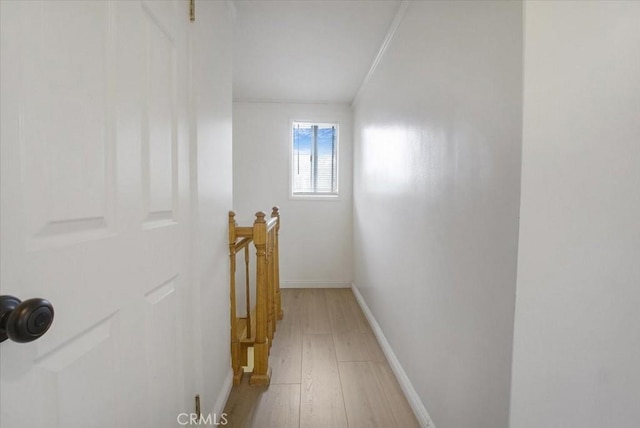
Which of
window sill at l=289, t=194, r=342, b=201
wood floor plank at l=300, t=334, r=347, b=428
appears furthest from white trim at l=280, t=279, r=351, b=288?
wood floor plank at l=300, t=334, r=347, b=428

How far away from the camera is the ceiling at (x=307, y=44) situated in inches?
79.5

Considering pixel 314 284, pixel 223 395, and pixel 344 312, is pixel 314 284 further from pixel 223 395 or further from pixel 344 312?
pixel 223 395

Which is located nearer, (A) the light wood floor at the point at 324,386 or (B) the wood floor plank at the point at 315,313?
(A) the light wood floor at the point at 324,386

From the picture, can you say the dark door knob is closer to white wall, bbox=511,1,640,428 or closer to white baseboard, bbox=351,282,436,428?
white wall, bbox=511,1,640,428

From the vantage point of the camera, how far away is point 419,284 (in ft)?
5.39

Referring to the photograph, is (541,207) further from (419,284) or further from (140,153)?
(140,153)

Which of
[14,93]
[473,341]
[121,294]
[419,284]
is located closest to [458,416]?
[473,341]

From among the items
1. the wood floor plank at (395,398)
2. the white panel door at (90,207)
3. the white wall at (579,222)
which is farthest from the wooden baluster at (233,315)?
the white wall at (579,222)

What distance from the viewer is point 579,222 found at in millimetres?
873

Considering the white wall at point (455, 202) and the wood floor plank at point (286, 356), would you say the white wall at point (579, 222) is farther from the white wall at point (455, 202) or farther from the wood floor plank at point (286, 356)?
the wood floor plank at point (286, 356)

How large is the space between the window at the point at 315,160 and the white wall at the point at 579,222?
3.32 metres

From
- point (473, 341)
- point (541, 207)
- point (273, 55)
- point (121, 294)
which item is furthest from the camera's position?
point (273, 55)

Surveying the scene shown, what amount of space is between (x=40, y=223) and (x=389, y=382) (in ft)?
6.66

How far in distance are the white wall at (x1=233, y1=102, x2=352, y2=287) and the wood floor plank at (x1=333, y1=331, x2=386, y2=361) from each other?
151 cm
